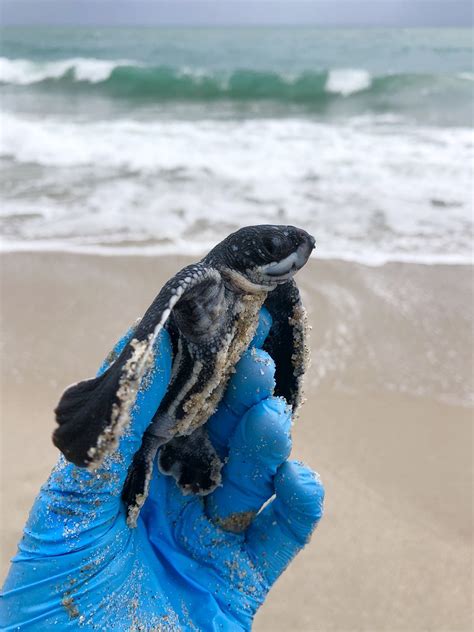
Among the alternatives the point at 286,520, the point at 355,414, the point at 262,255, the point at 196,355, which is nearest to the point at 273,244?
the point at 262,255

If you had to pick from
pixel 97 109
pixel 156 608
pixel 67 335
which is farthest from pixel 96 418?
pixel 97 109

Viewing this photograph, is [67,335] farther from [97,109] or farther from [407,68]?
[407,68]

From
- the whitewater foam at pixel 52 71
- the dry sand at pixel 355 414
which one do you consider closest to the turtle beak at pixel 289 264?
the dry sand at pixel 355 414

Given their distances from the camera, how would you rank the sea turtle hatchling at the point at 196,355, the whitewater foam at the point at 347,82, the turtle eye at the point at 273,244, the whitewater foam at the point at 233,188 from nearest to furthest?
the sea turtle hatchling at the point at 196,355, the turtle eye at the point at 273,244, the whitewater foam at the point at 233,188, the whitewater foam at the point at 347,82

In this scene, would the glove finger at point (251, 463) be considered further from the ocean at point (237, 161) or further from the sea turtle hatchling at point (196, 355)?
the ocean at point (237, 161)

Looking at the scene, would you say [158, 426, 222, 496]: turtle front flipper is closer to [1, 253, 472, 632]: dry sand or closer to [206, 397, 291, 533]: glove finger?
[206, 397, 291, 533]: glove finger

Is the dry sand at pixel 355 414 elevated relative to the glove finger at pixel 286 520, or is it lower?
lower
